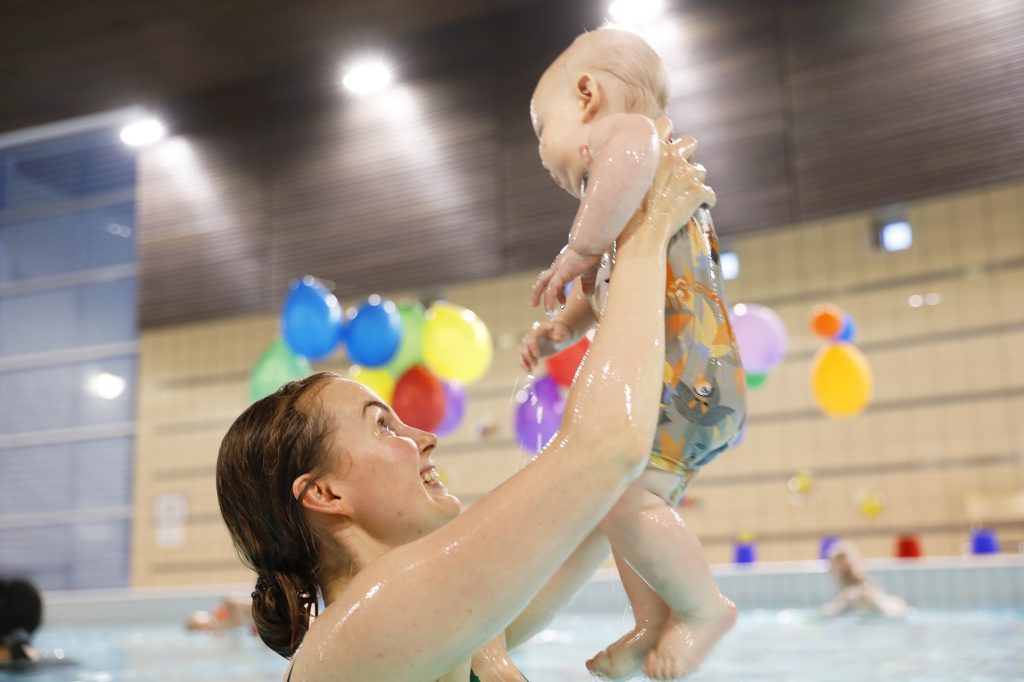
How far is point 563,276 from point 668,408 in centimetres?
22

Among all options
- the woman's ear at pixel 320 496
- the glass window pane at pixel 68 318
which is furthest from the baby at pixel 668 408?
the glass window pane at pixel 68 318

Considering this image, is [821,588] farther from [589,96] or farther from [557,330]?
[589,96]

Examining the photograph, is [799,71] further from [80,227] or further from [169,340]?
[80,227]

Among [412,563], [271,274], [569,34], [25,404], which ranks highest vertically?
[569,34]

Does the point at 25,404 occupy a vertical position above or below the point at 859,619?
above

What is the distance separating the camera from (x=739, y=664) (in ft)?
9.29

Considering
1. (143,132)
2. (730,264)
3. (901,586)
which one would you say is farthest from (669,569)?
(143,132)

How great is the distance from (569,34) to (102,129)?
17.3 feet

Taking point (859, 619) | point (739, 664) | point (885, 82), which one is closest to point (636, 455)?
point (739, 664)

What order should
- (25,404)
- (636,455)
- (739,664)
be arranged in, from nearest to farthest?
1. (636,455)
2. (739,664)
3. (25,404)

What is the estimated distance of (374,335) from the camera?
596 cm

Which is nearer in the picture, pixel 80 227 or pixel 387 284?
pixel 387 284

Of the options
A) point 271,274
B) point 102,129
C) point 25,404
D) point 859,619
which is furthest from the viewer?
point 25,404

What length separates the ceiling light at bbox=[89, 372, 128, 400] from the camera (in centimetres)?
1109
